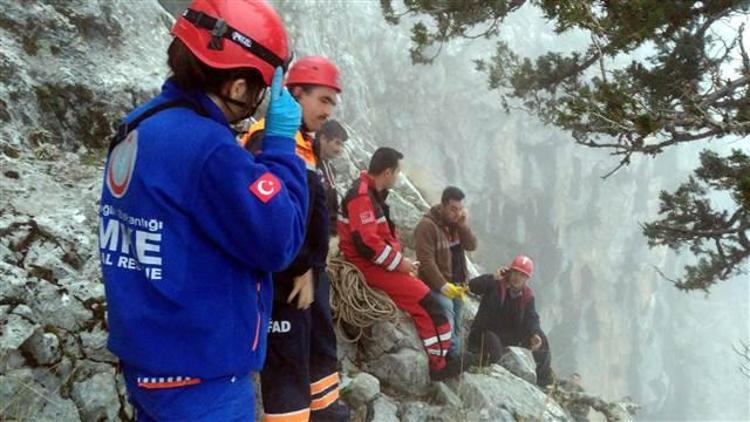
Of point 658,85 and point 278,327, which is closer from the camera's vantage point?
point 278,327

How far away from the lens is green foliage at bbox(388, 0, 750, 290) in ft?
10.5

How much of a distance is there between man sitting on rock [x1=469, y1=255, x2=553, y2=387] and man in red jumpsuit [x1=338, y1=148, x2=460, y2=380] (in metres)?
1.54

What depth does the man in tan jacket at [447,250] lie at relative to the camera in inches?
200

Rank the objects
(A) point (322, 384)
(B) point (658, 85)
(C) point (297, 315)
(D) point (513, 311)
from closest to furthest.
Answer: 1. (C) point (297, 315)
2. (A) point (322, 384)
3. (B) point (658, 85)
4. (D) point (513, 311)

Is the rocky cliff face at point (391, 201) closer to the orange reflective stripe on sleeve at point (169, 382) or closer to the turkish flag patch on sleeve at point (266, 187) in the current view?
the orange reflective stripe on sleeve at point (169, 382)

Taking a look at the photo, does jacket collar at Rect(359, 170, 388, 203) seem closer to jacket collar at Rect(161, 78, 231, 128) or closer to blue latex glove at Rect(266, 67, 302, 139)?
blue latex glove at Rect(266, 67, 302, 139)

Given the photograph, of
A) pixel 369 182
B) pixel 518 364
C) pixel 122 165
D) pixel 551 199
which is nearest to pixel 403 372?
pixel 369 182

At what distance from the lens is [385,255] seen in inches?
177

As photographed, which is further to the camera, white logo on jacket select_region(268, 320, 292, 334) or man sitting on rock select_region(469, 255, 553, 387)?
man sitting on rock select_region(469, 255, 553, 387)

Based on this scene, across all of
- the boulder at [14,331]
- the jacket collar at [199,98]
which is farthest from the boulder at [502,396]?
the jacket collar at [199,98]

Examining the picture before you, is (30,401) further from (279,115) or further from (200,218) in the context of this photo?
(279,115)

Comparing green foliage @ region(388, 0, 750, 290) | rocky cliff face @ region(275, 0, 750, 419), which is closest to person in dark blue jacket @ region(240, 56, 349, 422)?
green foliage @ region(388, 0, 750, 290)

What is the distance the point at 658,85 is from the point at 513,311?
2928mm

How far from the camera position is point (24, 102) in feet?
13.4
